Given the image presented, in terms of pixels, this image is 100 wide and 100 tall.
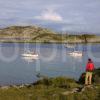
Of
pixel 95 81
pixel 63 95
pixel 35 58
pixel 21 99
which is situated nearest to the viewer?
pixel 21 99

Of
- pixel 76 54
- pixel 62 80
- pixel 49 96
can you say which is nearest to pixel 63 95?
pixel 49 96

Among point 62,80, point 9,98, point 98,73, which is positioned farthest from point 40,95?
point 98,73

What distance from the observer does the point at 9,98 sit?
17.3 m

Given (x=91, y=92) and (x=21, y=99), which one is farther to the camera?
(x=91, y=92)

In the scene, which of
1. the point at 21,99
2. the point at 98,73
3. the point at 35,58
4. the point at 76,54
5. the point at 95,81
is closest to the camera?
the point at 21,99

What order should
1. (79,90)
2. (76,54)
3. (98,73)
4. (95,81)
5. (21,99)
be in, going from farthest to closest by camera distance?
(76,54) → (98,73) → (95,81) → (79,90) → (21,99)

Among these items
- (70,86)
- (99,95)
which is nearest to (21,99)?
(99,95)

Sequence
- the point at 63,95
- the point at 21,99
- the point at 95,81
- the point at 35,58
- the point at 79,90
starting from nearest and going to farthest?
the point at 21,99
the point at 63,95
the point at 79,90
the point at 95,81
the point at 35,58

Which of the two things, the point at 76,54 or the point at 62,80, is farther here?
the point at 76,54

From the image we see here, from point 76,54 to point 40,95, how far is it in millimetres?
103252

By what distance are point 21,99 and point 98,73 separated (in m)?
11.3

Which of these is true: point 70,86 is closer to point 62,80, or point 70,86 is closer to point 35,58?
point 62,80

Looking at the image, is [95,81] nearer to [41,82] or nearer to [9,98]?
[41,82]

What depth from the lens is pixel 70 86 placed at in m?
22.2
